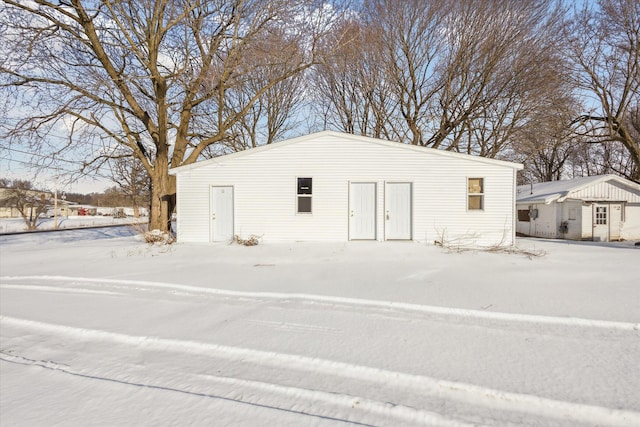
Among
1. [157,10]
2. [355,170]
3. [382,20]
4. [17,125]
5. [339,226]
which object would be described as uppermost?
[382,20]

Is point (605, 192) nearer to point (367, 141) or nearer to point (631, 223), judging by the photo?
point (631, 223)

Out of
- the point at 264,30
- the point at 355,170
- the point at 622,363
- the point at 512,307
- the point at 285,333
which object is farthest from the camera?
the point at 264,30

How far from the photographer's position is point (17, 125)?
40.3 ft

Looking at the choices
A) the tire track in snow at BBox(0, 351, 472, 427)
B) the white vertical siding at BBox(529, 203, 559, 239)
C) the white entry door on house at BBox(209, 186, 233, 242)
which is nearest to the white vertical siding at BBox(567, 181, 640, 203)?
the white vertical siding at BBox(529, 203, 559, 239)

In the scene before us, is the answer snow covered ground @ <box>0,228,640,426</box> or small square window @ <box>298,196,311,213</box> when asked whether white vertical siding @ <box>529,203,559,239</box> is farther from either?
small square window @ <box>298,196,311,213</box>

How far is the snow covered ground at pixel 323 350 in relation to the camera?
2.06m

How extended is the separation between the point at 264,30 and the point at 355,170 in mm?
7643

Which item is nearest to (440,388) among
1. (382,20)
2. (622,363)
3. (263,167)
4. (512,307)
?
(622,363)

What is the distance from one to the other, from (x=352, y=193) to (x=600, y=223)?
50.1ft

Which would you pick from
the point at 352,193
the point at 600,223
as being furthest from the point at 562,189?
the point at 352,193

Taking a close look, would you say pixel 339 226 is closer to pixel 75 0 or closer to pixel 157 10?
pixel 157 10

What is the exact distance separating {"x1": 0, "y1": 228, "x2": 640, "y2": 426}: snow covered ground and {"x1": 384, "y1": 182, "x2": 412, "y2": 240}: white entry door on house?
5013 millimetres

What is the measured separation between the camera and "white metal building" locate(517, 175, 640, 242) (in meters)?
17.5

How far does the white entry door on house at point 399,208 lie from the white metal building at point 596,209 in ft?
39.7
